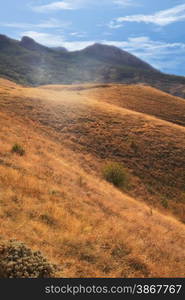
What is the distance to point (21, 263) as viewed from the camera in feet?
21.3

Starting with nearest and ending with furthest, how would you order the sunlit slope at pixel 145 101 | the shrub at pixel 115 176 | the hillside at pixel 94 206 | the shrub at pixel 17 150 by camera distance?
the hillside at pixel 94 206 → the shrub at pixel 17 150 → the shrub at pixel 115 176 → the sunlit slope at pixel 145 101

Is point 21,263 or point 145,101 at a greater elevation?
point 145,101

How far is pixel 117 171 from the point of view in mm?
22312

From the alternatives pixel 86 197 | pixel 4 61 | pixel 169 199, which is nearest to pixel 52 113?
pixel 169 199

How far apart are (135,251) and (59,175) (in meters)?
7.75

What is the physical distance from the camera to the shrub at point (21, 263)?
6.22 m

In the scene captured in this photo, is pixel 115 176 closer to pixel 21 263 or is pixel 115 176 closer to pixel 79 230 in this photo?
pixel 79 230

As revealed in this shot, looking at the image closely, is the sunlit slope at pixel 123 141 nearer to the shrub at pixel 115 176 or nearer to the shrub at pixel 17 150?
the shrub at pixel 115 176

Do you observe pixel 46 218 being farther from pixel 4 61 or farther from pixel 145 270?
pixel 4 61

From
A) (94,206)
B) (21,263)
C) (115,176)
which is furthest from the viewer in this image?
(115,176)

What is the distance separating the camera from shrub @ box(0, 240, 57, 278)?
6.22m

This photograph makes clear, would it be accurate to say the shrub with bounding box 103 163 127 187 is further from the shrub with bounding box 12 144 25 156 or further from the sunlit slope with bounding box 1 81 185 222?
the shrub with bounding box 12 144 25 156

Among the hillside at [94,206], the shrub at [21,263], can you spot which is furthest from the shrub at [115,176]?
the shrub at [21,263]

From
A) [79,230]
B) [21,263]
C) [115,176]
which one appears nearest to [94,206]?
[79,230]
